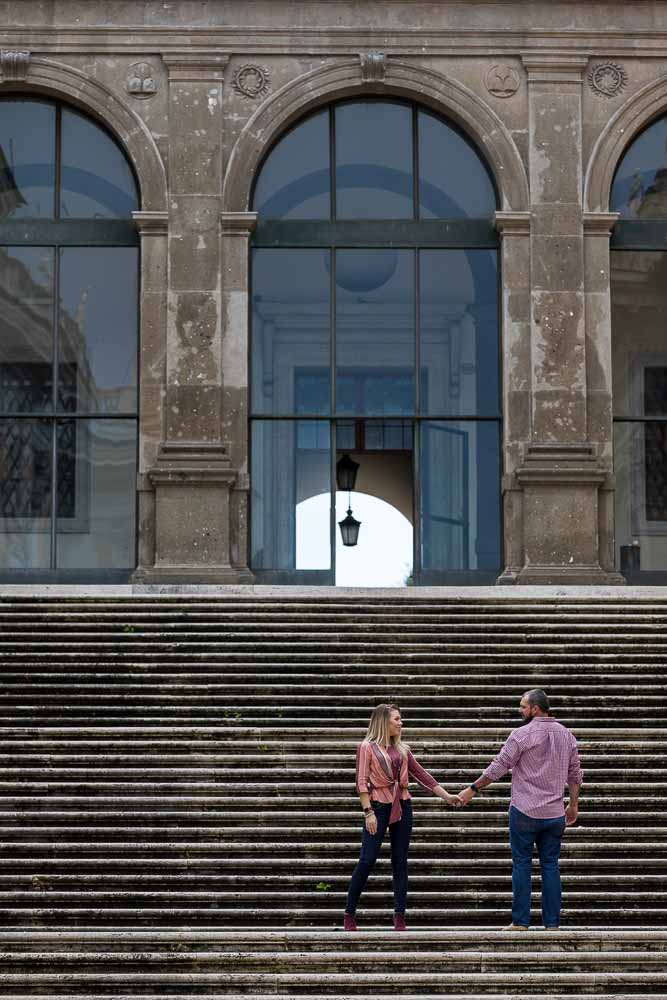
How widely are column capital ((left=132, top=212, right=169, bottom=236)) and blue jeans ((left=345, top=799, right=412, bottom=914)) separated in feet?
41.4

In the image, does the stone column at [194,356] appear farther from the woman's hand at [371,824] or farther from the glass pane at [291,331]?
the woman's hand at [371,824]

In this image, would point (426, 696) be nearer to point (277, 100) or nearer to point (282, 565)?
point (282, 565)

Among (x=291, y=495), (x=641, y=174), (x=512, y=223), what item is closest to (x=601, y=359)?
(x=512, y=223)

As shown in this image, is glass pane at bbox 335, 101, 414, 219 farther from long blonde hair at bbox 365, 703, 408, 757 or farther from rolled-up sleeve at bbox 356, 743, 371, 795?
rolled-up sleeve at bbox 356, 743, 371, 795

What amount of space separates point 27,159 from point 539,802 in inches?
574

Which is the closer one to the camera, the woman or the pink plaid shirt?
the pink plaid shirt

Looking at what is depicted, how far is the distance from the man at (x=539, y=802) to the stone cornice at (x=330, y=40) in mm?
13704

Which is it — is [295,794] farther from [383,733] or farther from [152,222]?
[152,222]

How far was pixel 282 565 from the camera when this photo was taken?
23.9 metres

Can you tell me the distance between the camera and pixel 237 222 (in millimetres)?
23859

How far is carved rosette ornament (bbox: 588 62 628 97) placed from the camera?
2425 cm

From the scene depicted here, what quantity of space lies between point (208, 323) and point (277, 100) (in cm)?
292

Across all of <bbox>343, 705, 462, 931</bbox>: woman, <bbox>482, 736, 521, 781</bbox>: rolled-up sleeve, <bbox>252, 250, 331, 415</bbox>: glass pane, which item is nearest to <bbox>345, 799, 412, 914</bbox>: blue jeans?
<bbox>343, 705, 462, 931</bbox>: woman

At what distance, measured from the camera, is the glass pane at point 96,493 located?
23.9 meters
